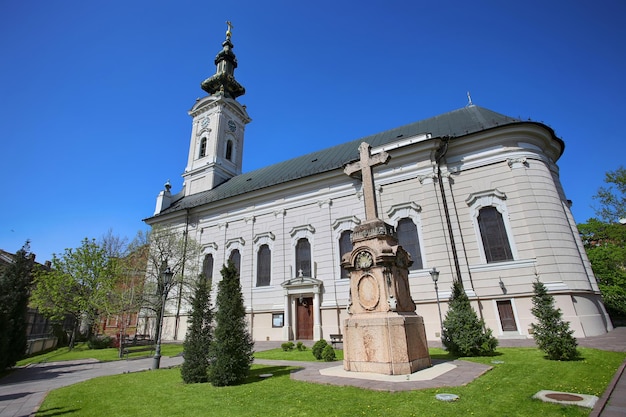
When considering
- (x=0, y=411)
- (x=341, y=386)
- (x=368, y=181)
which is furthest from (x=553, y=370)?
(x=0, y=411)

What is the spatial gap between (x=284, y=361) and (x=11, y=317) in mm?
11626

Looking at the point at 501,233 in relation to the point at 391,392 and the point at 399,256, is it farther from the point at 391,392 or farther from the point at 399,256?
the point at 391,392

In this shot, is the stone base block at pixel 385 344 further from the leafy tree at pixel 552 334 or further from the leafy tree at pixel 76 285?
the leafy tree at pixel 76 285

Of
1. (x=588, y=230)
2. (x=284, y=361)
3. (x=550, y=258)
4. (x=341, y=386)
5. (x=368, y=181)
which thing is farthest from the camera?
(x=588, y=230)

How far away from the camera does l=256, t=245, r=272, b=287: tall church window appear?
77.2ft

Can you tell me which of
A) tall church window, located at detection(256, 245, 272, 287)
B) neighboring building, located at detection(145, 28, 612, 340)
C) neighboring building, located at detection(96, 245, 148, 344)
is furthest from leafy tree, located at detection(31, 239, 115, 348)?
tall church window, located at detection(256, 245, 272, 287)

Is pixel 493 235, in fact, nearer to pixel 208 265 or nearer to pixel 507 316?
pixel 507 316

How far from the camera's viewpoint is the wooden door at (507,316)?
15405 millimetres

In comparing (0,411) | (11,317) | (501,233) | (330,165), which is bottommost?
(0,411)

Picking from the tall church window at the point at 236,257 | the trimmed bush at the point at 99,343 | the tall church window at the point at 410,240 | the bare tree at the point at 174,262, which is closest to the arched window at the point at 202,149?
the bare tree at the point at 174,262

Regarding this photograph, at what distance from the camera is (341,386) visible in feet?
22.4

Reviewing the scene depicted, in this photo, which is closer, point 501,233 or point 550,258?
point 550,258

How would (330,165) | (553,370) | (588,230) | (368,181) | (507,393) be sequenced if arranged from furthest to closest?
(588,230) < (330,165) < (368,181) < (553,370) < (507,393)

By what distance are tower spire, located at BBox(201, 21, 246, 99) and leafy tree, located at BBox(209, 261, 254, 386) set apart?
33.7 m
